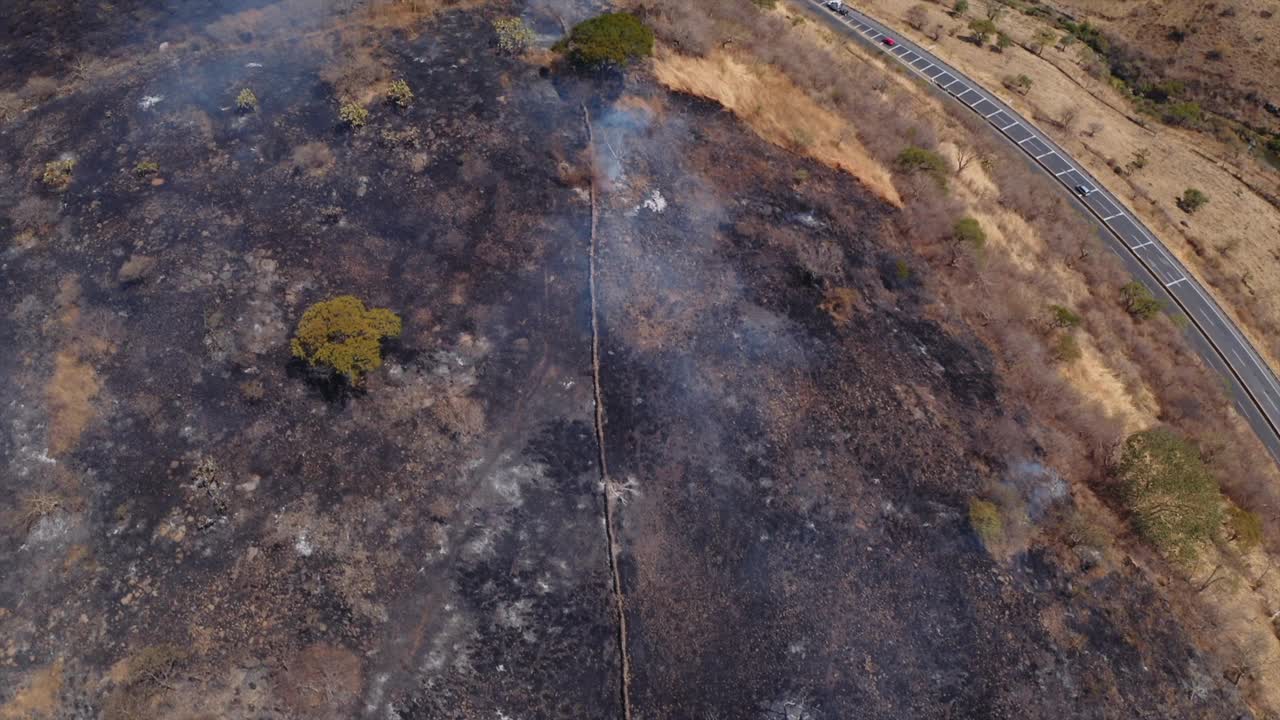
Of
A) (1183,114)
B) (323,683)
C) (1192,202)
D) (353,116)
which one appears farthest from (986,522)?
(1183,114)

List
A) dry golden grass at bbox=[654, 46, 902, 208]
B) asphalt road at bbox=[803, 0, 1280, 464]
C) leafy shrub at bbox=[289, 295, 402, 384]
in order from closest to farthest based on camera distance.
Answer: leafy shrub at bbox=[289, 295, 402, 384] < dry golden grass at bbox=[654, 46, 902, 208] < asphalt road at bbox=[803, 0, 1280, 464]

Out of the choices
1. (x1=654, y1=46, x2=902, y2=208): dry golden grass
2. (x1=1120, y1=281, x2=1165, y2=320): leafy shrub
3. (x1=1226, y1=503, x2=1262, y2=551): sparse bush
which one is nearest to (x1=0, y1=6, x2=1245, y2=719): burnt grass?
(x1=654, y1=46, x2=902, y2=208): dry golden grass

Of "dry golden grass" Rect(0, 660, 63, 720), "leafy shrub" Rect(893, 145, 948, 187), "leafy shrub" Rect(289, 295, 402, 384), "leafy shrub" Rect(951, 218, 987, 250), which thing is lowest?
"dry golden grass" Rect(0, 660, 63, 720)

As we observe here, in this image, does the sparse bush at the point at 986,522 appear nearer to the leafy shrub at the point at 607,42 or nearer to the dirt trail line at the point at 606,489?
the dirt trail line at the point at 606,489

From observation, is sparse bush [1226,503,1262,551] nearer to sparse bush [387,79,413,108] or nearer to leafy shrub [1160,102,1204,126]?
leafy shrub [1160,102,1204,126]

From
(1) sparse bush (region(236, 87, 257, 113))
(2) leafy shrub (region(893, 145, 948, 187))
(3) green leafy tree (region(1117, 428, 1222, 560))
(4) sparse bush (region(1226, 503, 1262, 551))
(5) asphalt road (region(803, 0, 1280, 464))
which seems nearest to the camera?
(3) green leafy tree (region(1117, 428, 1222, 560))

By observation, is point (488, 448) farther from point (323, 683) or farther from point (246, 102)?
point (246, 102)

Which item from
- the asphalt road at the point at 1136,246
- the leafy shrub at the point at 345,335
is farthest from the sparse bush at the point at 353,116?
the asphalt road at the point at 1136,246

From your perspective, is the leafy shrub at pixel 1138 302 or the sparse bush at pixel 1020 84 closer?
the leafy shrub at pixel 1138 302
